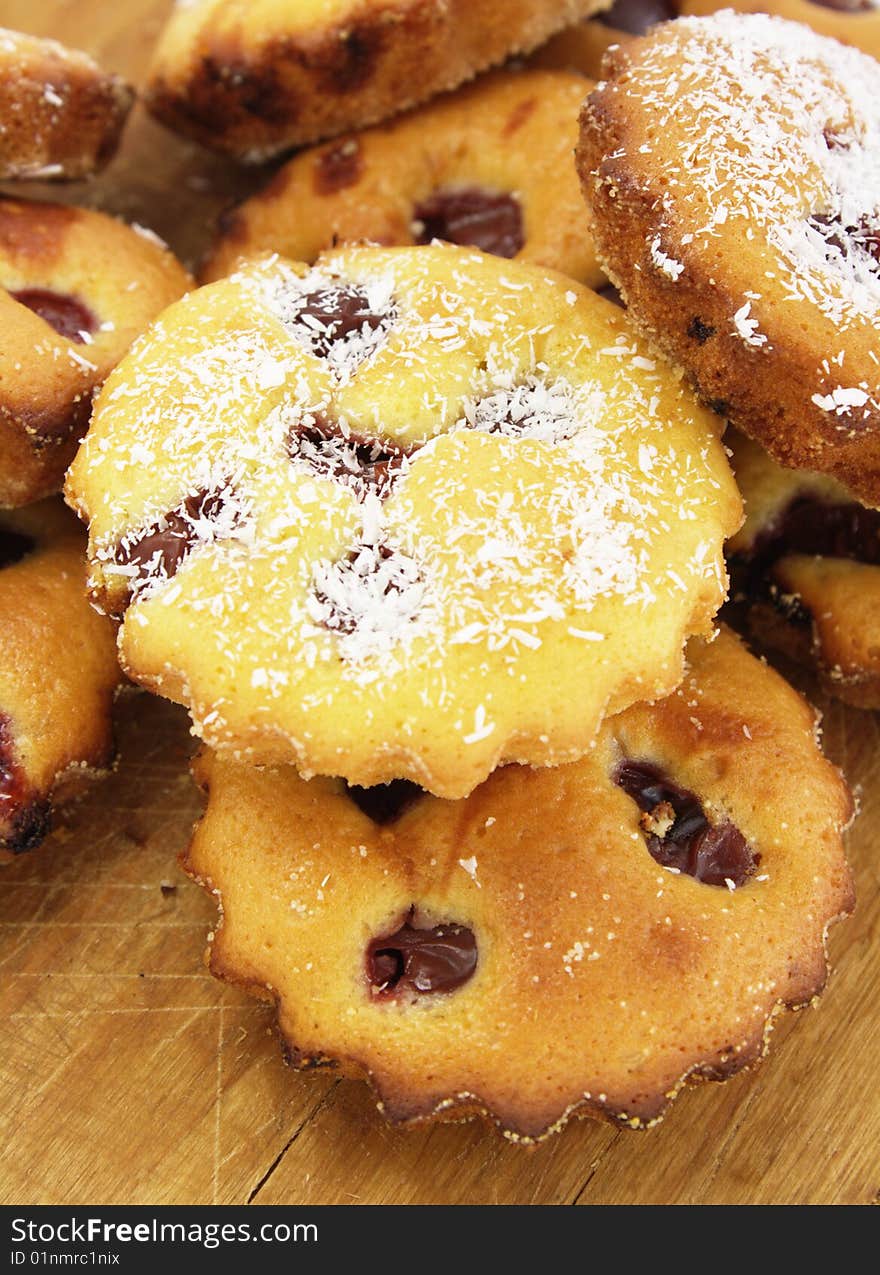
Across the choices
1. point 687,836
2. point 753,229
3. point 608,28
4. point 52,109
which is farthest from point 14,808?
point 608,28

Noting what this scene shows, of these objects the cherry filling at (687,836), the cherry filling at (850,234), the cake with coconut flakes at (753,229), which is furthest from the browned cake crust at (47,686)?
the cherry filling at (850,234)

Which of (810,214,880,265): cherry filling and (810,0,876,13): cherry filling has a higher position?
(810,0,876,13): cherry filling

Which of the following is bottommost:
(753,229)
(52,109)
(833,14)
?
(52,109)

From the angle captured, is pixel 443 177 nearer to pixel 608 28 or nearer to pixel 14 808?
pixel 608 28

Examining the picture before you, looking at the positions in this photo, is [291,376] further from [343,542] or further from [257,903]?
[257,903]

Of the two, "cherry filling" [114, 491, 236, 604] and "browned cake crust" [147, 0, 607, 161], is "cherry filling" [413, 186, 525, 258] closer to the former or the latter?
"browned cake crust" [147, 0, 607, 161]

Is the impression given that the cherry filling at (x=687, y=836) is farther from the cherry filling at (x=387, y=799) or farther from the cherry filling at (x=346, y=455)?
the cherry filling at (x=346, y=455)

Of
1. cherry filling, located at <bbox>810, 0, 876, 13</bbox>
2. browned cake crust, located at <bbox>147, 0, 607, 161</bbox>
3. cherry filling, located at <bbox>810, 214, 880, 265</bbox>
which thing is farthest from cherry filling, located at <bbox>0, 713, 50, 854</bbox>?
cherry filling, located at <bbox>810, 0, 876, 13</bbox>
